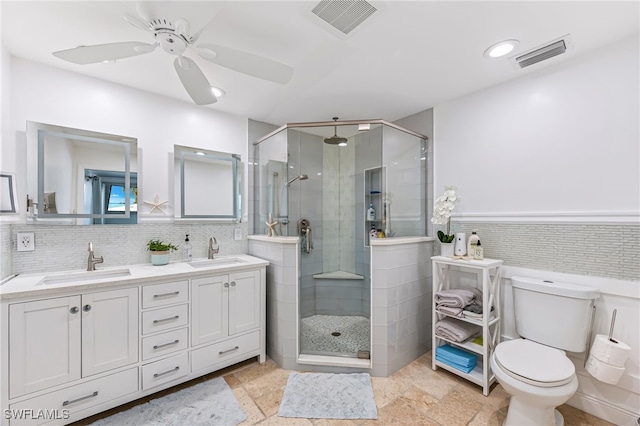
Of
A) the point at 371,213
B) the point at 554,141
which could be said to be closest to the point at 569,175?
the point at 554,141

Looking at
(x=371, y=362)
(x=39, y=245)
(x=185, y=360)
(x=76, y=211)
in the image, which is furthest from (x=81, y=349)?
(x=371, y=362)

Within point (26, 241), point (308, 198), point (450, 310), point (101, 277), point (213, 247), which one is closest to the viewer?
point (26, 241)

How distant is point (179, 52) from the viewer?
→ 1436 millimetres

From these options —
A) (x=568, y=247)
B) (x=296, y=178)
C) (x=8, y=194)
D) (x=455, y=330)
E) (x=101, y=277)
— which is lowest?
(x=455, y=330)

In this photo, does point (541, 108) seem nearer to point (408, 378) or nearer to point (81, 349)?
point (408, 378)

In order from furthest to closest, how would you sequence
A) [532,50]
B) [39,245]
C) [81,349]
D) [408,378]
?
[408,378] → [39,245] → [532,50] → [81,349]

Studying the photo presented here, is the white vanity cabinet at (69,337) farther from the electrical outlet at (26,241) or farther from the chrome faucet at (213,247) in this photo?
the chrome faucet at (213,247)

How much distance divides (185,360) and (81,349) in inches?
24.8

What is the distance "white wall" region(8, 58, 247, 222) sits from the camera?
1.82 meters

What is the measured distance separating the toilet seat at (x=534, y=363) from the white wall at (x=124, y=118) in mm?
2567

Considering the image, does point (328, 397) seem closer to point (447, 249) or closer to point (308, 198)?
point (447, 249)

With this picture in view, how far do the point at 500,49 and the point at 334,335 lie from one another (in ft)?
8.80

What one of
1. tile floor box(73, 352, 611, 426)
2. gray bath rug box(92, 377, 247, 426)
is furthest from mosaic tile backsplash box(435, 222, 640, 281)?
gray bath rug box(92, 377, 247, 426)

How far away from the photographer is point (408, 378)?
7.04ft
